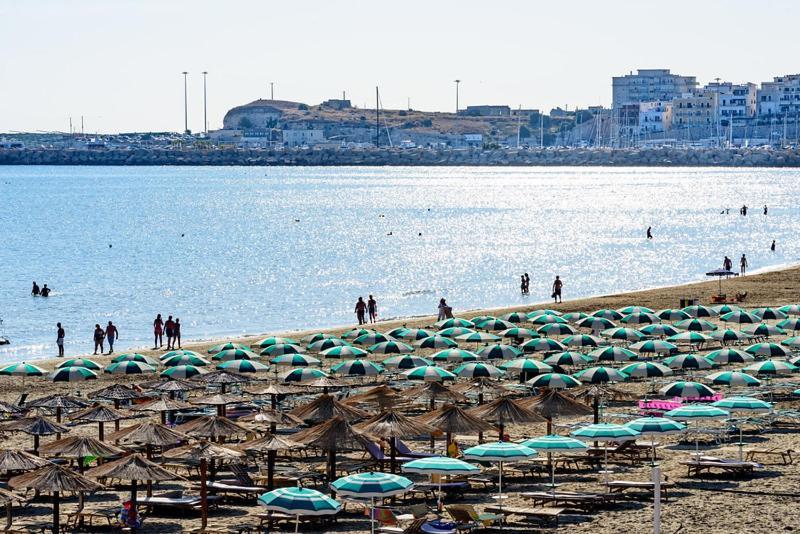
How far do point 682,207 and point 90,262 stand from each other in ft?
297

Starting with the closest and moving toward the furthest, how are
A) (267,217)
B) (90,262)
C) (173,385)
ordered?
(173,385) → (90,262) → (267,217)

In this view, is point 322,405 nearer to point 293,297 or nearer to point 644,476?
point 644,476

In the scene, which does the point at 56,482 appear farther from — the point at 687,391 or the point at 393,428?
the point at 687,391

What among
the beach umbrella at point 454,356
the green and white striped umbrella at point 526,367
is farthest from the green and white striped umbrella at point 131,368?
the green and white striped umbrella at point 526,367

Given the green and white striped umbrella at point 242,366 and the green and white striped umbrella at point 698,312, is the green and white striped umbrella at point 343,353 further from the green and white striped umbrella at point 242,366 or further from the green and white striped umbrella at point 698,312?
the green and white striped umbrella at point 698,312

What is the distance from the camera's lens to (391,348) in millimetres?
37000

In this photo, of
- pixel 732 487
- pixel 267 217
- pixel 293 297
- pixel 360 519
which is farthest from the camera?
pixel 267 217

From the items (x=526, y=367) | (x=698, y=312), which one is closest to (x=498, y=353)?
(x=526, y=367)

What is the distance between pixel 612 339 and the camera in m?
40.2

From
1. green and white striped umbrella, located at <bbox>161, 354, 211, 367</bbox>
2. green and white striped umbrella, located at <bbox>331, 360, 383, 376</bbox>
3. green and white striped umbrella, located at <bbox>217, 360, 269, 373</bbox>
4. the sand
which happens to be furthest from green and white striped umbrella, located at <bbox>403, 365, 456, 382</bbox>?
A: green and white striped umbrella, located at <bbox>161, 354, 211, 367</bbox>

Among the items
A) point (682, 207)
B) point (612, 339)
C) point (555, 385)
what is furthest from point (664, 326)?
point (682, 207)

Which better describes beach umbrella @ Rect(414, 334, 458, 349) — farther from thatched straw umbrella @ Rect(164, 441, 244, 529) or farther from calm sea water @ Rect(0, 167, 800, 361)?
calm sea water @ Rect(0, 167, 800, 361)

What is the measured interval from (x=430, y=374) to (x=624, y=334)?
880 centimetres

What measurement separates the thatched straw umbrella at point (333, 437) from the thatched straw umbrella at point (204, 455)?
3.49 ft
